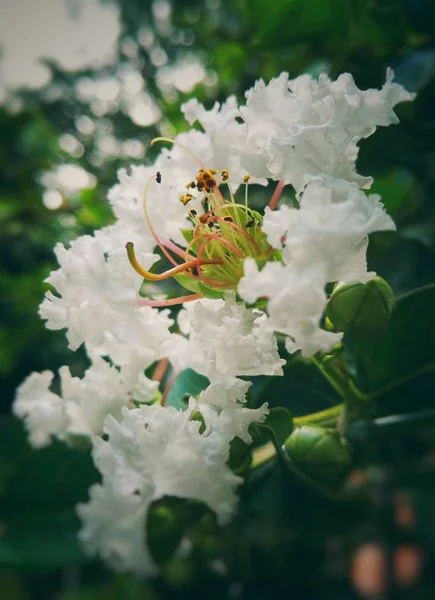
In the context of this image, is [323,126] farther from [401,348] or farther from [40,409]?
[40,409]

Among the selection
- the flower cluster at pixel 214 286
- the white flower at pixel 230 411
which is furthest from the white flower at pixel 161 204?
the white flower at pixel 230 411

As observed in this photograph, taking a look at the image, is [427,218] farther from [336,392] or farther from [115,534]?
[115,534]

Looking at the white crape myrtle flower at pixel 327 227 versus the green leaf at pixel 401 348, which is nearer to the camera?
the white crape myrtle flower at pixel 327 227

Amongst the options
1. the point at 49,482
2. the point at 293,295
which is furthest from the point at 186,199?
the point at 49,482

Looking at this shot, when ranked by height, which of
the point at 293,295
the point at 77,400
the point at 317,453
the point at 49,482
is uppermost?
the point at 293,295

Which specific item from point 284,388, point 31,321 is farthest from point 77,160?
point 284,388

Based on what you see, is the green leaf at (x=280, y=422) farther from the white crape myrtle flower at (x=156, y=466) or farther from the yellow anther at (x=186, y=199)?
the yellow anther at (x=186, y=199)
